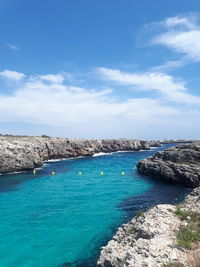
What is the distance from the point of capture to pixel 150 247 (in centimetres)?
1362

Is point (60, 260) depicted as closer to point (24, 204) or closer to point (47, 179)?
point (24, 204)

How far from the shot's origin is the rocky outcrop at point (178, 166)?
1661 inches

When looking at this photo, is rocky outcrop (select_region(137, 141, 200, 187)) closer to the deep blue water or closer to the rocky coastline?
the deep blue water

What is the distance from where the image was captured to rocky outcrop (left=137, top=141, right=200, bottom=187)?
4219cm

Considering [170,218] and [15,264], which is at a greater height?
[170,218]

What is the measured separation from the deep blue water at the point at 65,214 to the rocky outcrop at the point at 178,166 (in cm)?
232

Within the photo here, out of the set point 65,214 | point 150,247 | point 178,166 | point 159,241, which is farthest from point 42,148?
point 150,247

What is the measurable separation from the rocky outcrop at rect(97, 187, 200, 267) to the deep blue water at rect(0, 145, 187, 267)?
2.93m

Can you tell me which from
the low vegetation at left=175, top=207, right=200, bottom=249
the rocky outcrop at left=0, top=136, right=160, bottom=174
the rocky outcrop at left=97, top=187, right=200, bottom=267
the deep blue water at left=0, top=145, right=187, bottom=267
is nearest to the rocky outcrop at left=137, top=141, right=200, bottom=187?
the deep blue water at left=0, top=145, right=187, bottom=267

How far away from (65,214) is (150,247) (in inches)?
653

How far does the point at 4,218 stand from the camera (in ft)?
90.4

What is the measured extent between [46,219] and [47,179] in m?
27.5

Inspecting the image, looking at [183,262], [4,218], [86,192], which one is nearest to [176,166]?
[86,192]

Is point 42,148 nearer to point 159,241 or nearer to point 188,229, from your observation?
point 188,229
